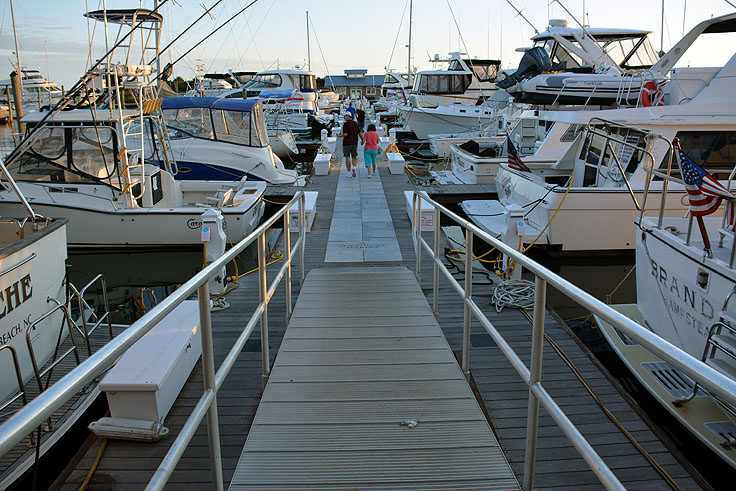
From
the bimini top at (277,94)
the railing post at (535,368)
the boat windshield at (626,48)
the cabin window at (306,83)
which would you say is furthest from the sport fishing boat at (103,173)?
the cabin window at (306,83)

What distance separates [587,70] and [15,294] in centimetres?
1385

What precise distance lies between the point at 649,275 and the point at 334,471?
496 cm

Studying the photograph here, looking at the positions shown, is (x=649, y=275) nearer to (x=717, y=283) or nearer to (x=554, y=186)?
(x=717, y=283)

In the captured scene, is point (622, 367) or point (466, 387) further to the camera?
point (622, 367)

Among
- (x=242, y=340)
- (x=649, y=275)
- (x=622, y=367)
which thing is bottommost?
(x=622, y=367)

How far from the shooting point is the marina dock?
2893 mm

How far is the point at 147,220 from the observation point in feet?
33.3

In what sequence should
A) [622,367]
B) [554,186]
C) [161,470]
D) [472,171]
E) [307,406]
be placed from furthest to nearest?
[472,171] < [554,186] < [622,367] < [307,406] < [161,470]

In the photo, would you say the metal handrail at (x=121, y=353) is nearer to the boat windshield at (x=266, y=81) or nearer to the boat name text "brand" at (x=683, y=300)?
the boat name text "brand" at (x=683, y=300)

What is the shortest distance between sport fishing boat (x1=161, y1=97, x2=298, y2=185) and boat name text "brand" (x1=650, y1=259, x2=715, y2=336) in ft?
33.7

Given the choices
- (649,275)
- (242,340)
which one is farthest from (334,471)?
(649,275)

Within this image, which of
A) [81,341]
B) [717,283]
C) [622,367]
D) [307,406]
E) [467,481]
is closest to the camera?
[467,481]

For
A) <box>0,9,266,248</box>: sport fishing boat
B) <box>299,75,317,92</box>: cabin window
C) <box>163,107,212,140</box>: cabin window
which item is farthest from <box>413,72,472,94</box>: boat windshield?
<box>0,9,266,248</box>: sport fishing boat

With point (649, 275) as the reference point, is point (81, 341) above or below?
below
